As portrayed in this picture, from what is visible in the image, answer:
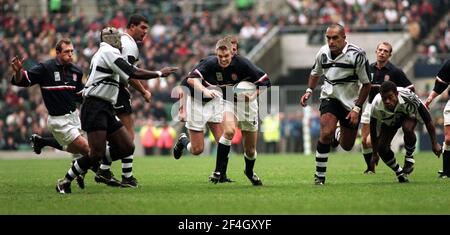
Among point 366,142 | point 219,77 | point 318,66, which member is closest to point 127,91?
point 219,77

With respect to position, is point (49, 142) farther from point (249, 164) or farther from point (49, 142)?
point (249, 164)

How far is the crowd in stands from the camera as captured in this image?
3781cm

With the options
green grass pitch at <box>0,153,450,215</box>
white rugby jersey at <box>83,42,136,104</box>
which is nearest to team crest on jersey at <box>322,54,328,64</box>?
green grass pitch at <box>0,153,450,215</box>

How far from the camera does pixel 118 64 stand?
14422 mm

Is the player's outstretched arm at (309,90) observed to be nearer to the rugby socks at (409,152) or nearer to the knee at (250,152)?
the knee at (250,152)

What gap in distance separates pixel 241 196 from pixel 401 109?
3.62 meters

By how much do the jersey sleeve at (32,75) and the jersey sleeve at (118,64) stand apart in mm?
1947

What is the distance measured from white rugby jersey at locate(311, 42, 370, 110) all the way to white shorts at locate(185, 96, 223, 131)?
7.12 feet

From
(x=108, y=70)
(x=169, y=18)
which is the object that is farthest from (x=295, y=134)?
(x=108, y=70)

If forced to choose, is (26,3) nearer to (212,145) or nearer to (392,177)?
(212,145)

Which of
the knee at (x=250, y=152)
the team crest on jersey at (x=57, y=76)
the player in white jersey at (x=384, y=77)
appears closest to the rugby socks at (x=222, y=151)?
the knee at (x=250, y=152)

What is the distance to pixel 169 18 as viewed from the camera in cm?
4328

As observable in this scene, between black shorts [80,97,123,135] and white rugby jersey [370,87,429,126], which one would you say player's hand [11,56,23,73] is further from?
white rugby jersey [370,87,429,126]

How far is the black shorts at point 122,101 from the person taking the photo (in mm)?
16328
